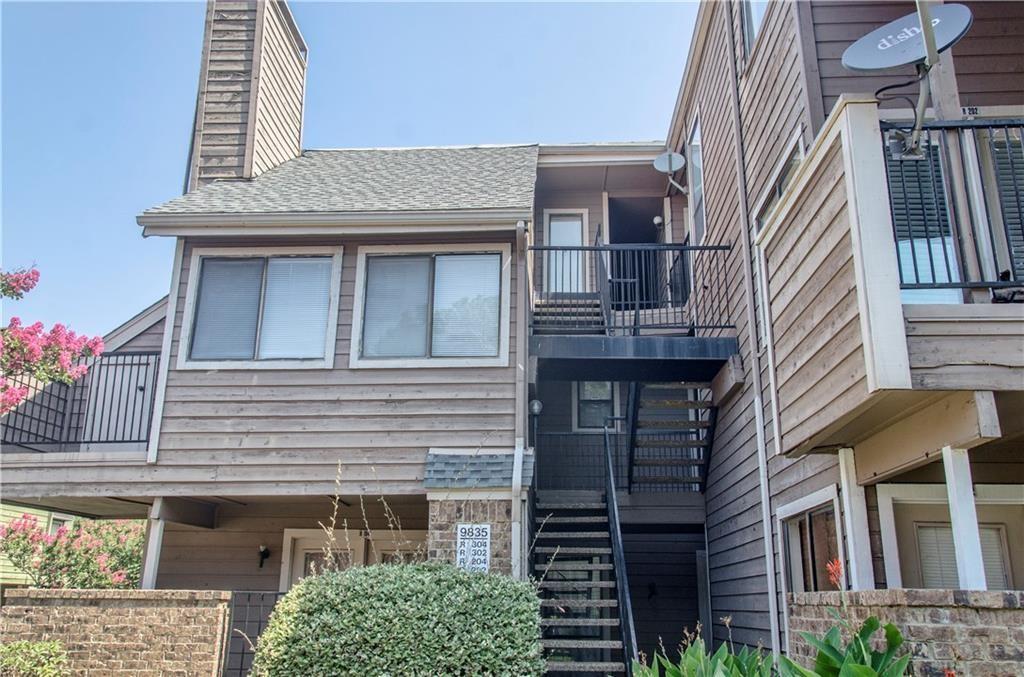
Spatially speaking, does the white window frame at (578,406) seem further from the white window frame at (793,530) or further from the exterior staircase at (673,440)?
the white window frame at (793,530)

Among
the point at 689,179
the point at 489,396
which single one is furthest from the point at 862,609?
the point at 689,179

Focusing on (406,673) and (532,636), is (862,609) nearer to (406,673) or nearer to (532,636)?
(532,636)

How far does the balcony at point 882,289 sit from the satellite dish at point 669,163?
5809 mm

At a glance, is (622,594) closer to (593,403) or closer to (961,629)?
(961,629)

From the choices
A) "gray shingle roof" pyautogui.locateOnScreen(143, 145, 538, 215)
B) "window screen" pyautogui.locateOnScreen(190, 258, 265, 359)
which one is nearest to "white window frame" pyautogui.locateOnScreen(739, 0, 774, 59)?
"gray shingle roof" pyautogui.locateOnScreen(143, 145, 538, 215)

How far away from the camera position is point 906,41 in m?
4.42

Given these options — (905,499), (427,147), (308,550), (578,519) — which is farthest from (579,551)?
(427,147)

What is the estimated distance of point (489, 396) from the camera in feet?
25.2

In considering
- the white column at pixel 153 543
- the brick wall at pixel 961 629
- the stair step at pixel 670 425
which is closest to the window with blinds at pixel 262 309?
the white column at pixel 153 543

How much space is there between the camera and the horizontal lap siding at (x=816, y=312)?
4094mm

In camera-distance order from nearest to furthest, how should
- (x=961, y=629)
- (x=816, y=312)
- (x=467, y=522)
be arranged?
1. (x=961, y=629)
2. (x=816, y=312)
3. (x=467, y=522)

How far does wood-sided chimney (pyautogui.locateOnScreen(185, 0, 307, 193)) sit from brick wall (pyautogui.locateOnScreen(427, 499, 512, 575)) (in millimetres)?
4953

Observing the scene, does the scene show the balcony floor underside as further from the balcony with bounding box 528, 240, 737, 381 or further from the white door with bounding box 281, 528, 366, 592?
the white door with bounding box 281, 528, 366, 592

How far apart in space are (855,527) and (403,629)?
313 centimetres
